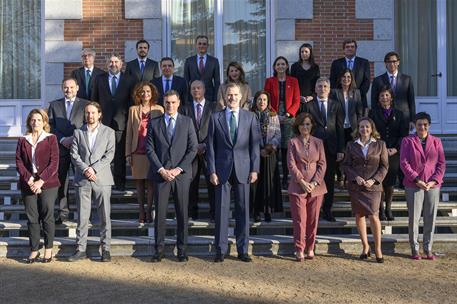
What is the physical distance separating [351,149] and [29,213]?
12.8ft

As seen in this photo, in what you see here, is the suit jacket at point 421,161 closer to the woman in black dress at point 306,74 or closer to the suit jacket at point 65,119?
the woman in black dress at point 306,74

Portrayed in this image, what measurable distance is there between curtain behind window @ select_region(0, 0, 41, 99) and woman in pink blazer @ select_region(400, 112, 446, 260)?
7167mm

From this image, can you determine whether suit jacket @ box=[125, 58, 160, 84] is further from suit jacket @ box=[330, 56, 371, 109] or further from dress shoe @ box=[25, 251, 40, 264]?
dress shoe @ box=[25, 251, 40, 264]

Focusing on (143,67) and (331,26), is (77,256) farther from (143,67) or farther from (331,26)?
(331,26)

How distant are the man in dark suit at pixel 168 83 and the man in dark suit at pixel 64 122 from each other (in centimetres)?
113

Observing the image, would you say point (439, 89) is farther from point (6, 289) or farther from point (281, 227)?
point (6, 289)

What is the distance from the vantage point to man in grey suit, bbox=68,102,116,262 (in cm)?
753

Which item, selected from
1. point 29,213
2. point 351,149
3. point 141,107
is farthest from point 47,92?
point 351,149

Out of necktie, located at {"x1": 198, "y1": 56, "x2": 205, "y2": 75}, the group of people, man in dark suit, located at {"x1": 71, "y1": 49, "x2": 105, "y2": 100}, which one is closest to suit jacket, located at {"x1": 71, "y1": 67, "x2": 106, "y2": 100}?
man in dark suit, located at {"x1": 71, "y1": 49, "x2": 105, "y2": 100}

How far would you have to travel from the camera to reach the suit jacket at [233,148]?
24.8ft

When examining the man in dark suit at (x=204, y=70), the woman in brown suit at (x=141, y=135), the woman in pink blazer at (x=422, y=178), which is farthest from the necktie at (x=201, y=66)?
the woman in pink blazer at (x=422, y=178)

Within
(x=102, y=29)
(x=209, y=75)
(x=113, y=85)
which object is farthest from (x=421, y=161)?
(x=102, y=29)

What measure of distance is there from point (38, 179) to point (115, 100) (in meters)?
1.79

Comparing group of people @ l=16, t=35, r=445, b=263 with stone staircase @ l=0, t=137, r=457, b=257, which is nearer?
group of people @ l=16, t=35, r=445, b=263
